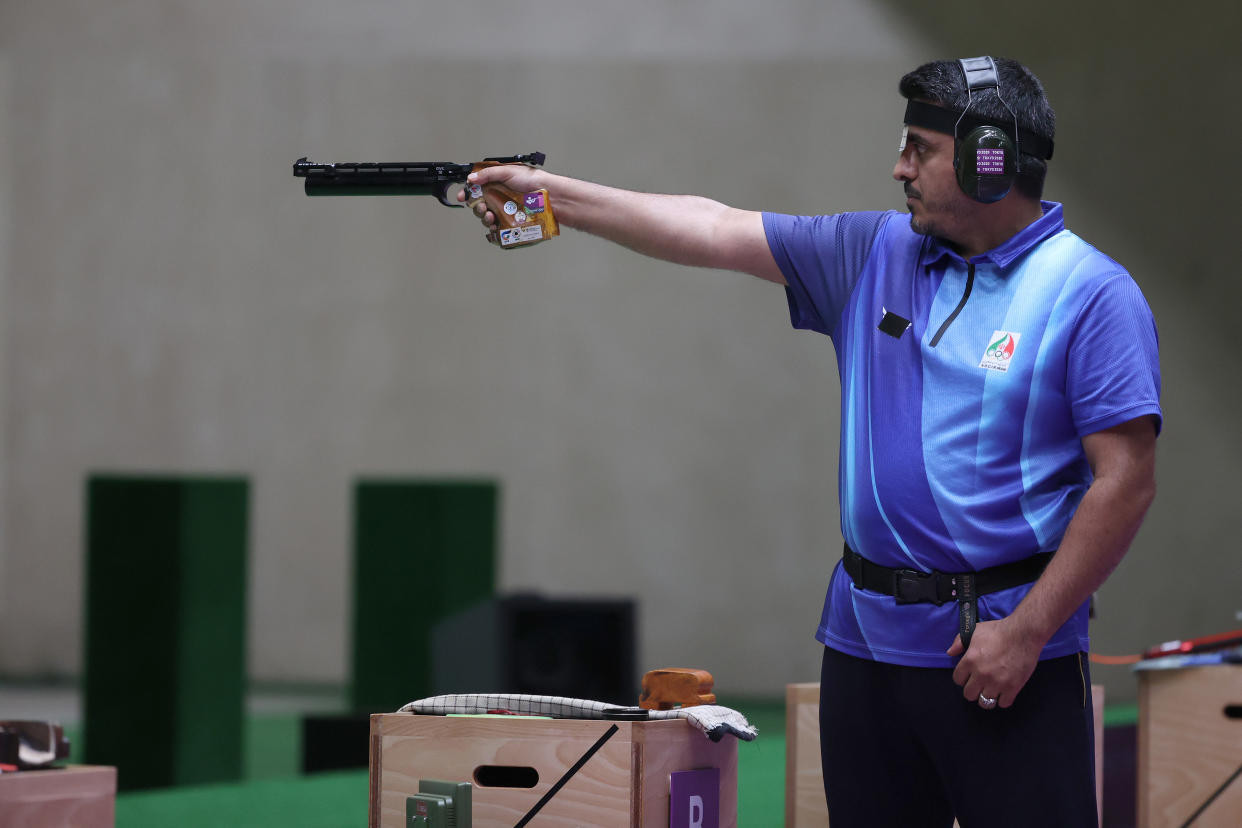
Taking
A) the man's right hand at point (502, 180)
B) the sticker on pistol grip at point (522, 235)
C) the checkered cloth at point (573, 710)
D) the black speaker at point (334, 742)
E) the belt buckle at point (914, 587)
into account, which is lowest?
the black speaker at point (334, 742)

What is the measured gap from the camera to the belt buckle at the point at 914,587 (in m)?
1.77

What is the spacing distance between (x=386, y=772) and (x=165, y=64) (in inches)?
227

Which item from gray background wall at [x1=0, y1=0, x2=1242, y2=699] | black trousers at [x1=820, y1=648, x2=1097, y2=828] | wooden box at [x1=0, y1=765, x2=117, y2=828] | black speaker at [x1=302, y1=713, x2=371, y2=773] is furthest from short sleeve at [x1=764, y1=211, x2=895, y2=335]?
gray background wall at [x1=0, y1=0, x2=1242, y2=699]

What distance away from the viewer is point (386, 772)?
208 cm

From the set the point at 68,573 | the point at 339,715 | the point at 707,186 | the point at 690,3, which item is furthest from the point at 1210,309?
the point at 68,573

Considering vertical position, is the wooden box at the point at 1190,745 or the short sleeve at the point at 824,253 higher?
the short sleeve at the point at 824,253

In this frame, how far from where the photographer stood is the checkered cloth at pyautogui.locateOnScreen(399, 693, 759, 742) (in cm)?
203

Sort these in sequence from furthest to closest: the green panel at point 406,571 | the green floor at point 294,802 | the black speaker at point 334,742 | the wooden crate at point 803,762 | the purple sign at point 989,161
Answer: the green panel at point 406,571
the black speaker at point 334,742
the green floor at point 294,802
the wooden crate at point 803,762
the purple sign at point 989,161

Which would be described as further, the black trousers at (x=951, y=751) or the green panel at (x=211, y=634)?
the green panel at (x=211, y=634)

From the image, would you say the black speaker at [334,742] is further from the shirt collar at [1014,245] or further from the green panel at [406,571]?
the shirt collar at [1014,245]

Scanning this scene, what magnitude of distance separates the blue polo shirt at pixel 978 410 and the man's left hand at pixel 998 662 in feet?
0.15

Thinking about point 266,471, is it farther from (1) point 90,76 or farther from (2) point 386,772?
(2) point 386,772

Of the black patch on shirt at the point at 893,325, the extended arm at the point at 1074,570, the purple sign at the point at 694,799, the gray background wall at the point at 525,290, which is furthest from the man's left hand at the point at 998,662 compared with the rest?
the gray background wall at the point at 525,290

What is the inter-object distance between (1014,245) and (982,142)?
0.47 feet
